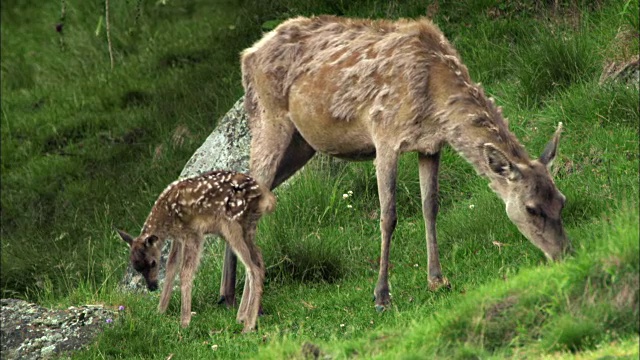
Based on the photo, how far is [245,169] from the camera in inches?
546

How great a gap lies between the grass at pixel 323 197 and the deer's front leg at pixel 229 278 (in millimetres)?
128

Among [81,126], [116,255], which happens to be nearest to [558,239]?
[116,255]

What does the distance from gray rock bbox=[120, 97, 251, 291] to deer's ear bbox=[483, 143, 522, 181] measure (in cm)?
428

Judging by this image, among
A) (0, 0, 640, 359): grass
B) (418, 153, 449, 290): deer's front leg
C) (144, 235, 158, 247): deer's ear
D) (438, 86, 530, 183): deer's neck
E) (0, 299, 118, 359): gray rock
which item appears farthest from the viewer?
(144, 235, 158, 247): deer's ear

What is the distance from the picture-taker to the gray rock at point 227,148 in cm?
1398

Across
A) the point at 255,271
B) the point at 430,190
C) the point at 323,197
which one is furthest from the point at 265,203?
the point at 323,197

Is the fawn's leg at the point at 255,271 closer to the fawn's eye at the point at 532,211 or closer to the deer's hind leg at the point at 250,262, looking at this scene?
the deer's hind leg at the point at 250,262

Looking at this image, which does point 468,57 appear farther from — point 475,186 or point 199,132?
point 199,132

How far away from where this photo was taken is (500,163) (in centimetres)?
1009

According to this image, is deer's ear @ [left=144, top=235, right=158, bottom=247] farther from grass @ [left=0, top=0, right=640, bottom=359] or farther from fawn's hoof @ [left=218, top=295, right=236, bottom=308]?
fawn's hoof @ [left=218, top=295, right=236, bottom=308]

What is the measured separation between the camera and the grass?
8414 mm

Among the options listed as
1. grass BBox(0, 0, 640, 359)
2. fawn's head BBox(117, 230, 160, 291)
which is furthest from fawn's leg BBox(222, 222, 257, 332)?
fawn's head BBox(117, 230, 160, 291)

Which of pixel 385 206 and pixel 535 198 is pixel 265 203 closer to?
pixel 385 206

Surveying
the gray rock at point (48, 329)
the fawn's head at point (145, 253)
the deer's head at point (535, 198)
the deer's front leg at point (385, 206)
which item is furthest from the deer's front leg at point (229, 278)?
the deer's head at point (535, 198)
